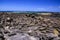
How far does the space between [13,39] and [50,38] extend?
1330 millimetres

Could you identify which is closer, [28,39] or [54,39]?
[28,39]

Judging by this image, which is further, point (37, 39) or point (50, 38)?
point (50, 38)

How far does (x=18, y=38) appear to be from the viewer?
376 centimetres

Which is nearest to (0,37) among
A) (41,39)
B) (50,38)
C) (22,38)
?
(22,38)

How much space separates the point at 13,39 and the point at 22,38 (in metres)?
0.29

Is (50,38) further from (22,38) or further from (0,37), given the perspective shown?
(0,37)

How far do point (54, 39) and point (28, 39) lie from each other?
994mm

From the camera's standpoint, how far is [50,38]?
4.10m

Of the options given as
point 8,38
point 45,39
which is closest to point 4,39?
point 8,38

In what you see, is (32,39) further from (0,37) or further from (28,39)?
(0,37)

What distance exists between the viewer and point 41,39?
3.84 meters

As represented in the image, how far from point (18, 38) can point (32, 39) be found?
47 centimetres

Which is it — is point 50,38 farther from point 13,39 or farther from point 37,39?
point 13,39

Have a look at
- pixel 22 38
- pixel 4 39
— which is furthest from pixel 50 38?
pixel 4 39
